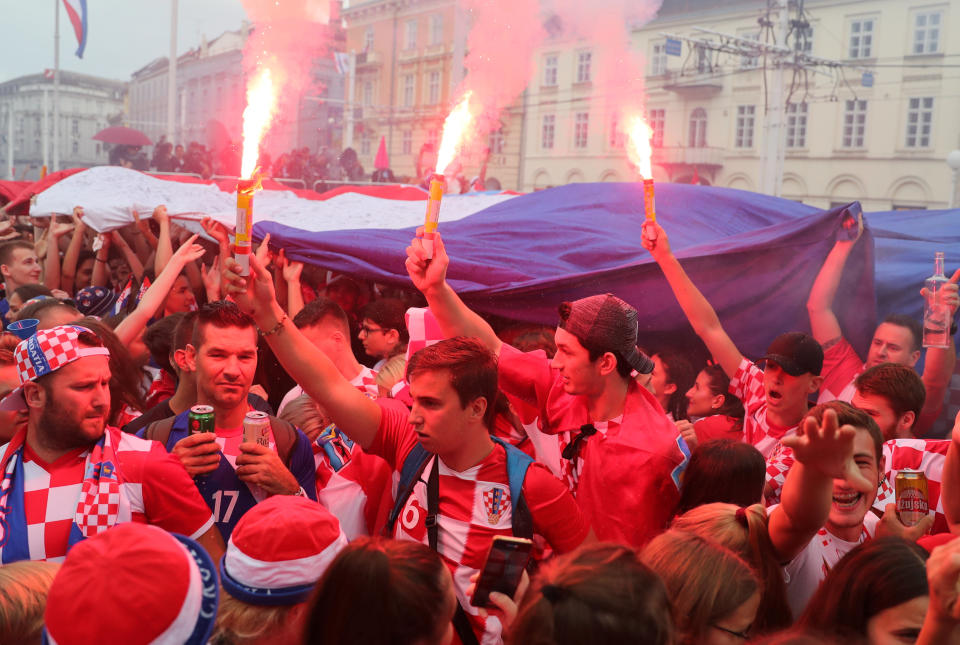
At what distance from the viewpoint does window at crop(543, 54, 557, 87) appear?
107 feet

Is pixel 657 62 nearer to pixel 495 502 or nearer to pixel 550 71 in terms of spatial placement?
pixel 550 71

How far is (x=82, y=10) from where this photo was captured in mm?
25812

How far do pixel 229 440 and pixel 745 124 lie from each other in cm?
3242

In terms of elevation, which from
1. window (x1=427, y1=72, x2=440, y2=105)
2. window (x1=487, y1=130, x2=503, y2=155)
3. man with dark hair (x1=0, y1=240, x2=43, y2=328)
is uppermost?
window (x1=427, y1=72, x2=440, y2=105)

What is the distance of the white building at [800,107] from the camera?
93.7 feet

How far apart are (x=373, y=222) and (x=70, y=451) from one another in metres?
4.84

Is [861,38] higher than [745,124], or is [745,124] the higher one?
[861,38]

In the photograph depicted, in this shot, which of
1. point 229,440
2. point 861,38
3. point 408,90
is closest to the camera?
point 229,440

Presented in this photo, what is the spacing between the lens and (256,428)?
9.54 ft

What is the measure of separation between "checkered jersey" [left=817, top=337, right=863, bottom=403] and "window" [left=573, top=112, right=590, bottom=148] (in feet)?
98.4

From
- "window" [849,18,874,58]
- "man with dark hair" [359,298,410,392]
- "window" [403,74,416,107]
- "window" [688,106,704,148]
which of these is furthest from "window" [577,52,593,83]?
"man with dark hair" [359,298,410,392]

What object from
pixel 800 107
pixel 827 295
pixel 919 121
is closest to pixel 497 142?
pixel 800 107

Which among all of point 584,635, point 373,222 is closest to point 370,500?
point 584,635

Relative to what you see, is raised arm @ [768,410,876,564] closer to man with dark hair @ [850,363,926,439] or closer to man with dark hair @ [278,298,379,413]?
man with dark hair @ [850,363,926,439]
